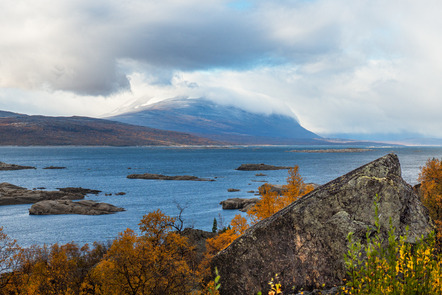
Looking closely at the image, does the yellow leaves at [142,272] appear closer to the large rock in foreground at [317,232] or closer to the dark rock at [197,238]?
the large rock in foreground at [317,232]

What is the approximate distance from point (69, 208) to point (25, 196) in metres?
19.7

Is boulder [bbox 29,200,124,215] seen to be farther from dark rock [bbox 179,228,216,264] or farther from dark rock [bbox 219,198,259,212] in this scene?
dark rock [bbox 179,228,216,264]

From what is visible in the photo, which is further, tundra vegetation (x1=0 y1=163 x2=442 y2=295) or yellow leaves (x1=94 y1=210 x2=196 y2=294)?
yellow leaves (x1=94 y1=210 x2=196 y2=294)

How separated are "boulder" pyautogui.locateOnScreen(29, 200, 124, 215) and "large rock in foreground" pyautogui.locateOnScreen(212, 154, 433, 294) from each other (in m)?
72.3

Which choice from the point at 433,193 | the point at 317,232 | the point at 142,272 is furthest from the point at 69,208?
the point at 317,232

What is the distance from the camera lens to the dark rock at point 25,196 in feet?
305

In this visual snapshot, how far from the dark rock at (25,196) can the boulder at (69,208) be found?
40.9 ft

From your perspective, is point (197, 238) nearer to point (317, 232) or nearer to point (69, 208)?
point (317, 232)

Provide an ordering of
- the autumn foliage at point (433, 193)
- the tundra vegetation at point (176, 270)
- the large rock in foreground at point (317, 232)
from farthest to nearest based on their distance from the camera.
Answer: the autumn foliage at point (433, 193)
the large rock in foreground at point (317, 232)
the tundra vegetation at point (176, 270)

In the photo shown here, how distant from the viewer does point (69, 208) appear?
83750 mm

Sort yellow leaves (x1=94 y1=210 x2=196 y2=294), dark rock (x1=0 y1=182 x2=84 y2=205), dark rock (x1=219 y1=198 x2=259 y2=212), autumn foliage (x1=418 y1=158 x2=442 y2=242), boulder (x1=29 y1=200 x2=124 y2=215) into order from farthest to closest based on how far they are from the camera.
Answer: dark rock (x1=0 y1=182 x2=84 y2=205) < dark rock (x1=219 y1=198 x2=259 y2=212) < boulder (x1=29 y1=200 x2=124 y2=215) < autumn foliage (x1=418 y1=158 x2=442 y2=242) < yellow leaves (x1=94 y1=210 x2=196 y2=294)

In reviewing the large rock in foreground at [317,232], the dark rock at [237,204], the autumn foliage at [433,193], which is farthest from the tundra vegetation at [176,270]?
the dark rock at [237,204]

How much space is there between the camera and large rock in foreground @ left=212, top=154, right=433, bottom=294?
1479 cm

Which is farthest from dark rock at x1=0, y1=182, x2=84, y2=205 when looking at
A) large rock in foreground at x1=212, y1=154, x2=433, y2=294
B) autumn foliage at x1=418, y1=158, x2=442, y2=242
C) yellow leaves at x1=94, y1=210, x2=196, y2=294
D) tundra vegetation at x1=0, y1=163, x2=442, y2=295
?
large rock in foreground at x1=212, y1=154, x2=433, y2=294
